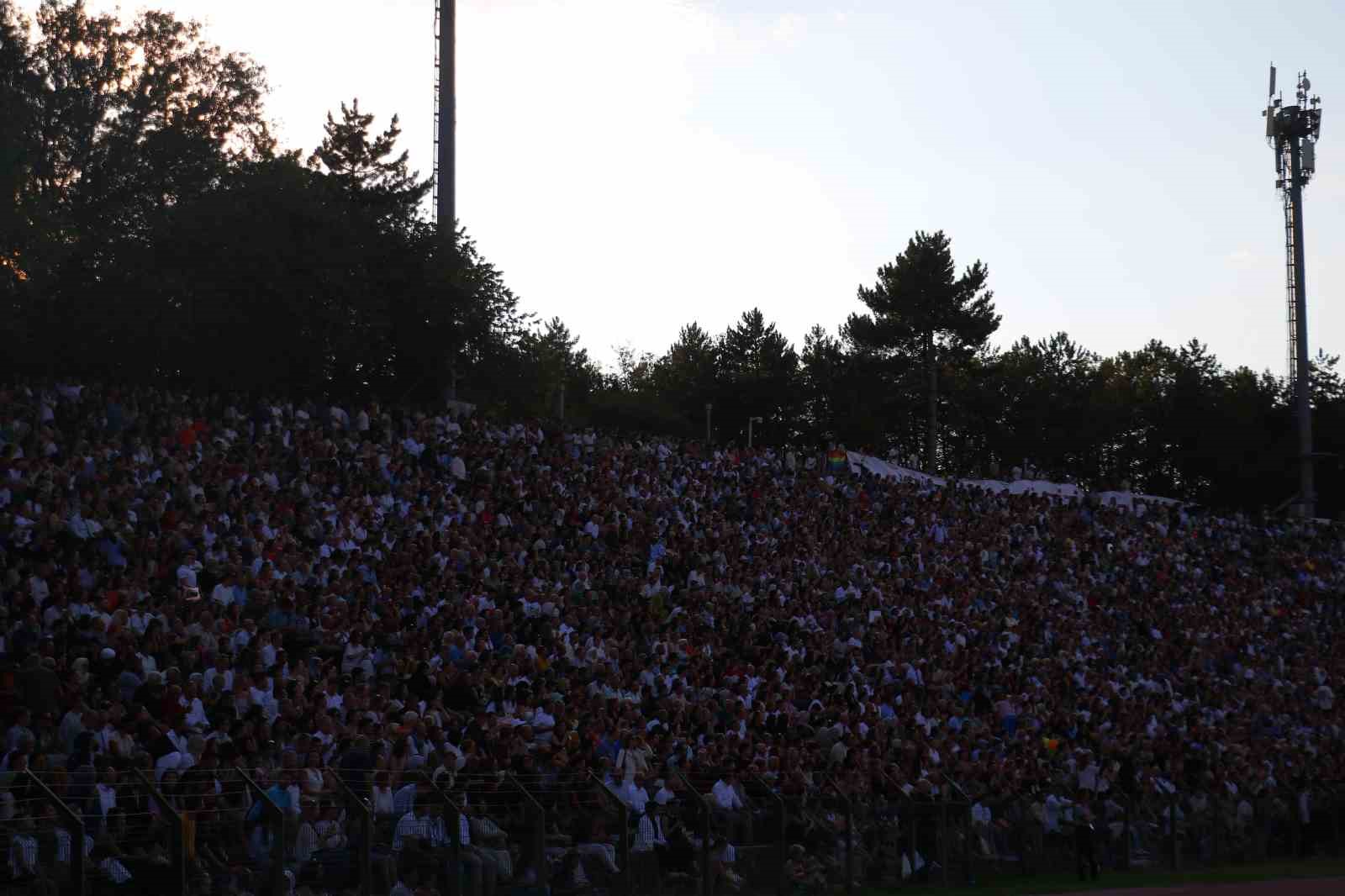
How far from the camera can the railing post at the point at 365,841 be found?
559 inches

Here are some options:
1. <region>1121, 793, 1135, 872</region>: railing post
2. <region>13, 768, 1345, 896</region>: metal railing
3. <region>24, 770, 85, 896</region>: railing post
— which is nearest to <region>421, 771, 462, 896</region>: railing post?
<region>13, 768, 1345, 896</region>: metal railing

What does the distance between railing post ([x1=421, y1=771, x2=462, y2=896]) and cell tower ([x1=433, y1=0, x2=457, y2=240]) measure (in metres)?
27.9

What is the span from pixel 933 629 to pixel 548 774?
54.7 ft

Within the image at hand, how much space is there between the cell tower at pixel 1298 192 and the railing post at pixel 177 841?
174 feet

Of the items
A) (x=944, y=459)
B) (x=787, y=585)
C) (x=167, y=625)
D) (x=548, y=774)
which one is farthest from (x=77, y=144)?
(x=944, y=459)

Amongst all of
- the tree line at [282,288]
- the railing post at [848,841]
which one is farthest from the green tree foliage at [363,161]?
the railing post at [848,841]

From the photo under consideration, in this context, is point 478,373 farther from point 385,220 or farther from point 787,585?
point 787,585

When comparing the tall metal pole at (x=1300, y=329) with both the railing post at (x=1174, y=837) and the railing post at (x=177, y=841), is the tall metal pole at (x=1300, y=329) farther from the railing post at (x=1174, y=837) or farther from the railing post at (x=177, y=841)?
the railing post at (x=177, y=841)

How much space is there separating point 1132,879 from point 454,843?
12.5 meters

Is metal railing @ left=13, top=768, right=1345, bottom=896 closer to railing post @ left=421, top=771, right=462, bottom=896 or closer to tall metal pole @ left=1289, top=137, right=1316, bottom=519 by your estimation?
railing post @ left=421, top=771, right=462, bottom=896

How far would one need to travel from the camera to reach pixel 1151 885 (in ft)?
75.4

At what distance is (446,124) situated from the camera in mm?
41344

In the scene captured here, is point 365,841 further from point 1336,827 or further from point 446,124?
point 446,124

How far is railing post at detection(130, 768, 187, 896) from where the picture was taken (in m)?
12.8
